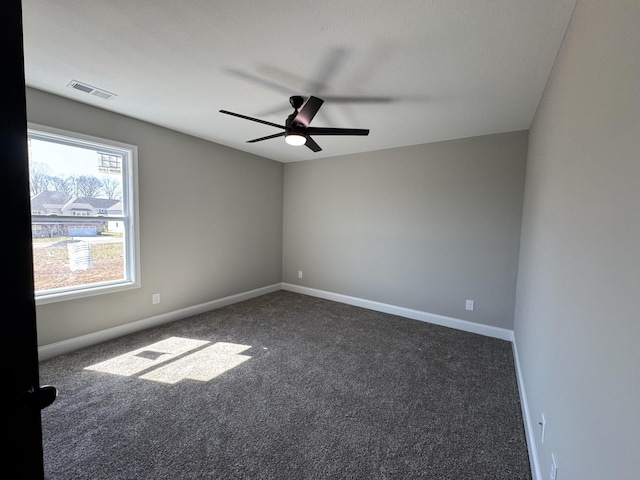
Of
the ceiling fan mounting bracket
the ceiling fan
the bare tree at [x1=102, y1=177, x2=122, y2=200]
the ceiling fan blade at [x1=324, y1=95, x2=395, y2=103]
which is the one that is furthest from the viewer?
the bare tree at [x1=102, y1=177, x2=122, y2=200]

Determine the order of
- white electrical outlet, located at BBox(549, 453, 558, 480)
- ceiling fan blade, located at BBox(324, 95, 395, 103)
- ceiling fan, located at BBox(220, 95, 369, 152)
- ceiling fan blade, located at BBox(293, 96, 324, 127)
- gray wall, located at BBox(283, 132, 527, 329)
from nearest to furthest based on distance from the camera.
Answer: white electrical outlet, located at BBox(549, 453, 558, 480)
ceiling fan blade, located at BBox(293, 96, 324, 127)
ceiling fan, located at BBox(220, 95, 369, 152)
ceiling fan blade, located at BBox(324, 95, 395, 103)
gray wall, located at BBox(283, 132, 527, 329)

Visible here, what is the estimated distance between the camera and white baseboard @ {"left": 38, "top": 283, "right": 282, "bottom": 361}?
2.69 m

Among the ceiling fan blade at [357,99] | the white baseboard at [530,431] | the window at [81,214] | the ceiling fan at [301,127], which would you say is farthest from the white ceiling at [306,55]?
the white baseboard at [530,431]

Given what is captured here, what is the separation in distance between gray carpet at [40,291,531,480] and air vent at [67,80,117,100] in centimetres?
255

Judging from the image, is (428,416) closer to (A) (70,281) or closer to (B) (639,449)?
(B) (639,449)

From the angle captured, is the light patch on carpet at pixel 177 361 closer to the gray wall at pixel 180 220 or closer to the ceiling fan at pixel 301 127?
the gray wall at pixel 180 220

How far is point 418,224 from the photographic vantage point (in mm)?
3920

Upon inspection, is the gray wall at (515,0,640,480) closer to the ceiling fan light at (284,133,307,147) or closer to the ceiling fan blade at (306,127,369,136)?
the ceiling fan blade at (306,127,369,136)

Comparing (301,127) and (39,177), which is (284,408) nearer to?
(301,127)

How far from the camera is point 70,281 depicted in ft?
9.27

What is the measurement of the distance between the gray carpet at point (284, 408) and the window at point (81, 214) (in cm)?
75

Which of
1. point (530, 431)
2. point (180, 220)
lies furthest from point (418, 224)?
point (180, 220)

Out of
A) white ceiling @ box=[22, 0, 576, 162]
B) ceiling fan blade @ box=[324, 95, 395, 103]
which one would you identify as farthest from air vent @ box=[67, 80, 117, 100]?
ceiling fan blade @ box=[324, 95, 395, 103]

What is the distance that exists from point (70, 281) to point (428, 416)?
11.9 feet
